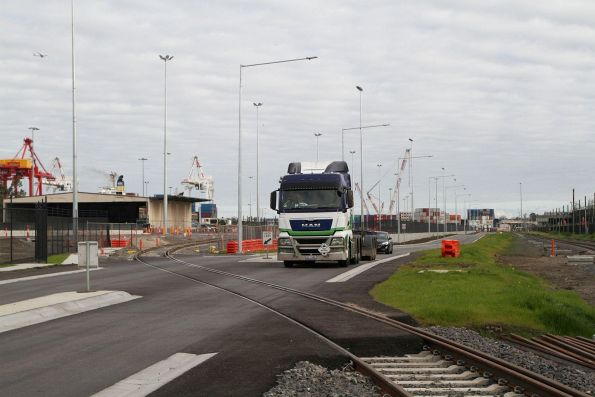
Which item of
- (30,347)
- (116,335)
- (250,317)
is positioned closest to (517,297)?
(250,317)

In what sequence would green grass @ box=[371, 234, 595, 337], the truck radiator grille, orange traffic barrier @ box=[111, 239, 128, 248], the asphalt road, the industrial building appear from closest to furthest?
the asphalt road < green grass @ box=[371, 234, 595, 337] < the truck radiator grille < orange traffic barrier @ box=[111, 239, 128, 248] < the industrial building

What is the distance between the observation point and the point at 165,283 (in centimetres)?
2319

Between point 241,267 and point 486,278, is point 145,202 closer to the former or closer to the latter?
point 241,267

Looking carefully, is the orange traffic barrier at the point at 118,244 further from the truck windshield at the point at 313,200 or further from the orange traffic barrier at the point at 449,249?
the truck windshield at the point at 313,200

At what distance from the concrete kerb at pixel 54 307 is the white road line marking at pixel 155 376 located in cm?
502

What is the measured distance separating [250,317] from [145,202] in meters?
93.9

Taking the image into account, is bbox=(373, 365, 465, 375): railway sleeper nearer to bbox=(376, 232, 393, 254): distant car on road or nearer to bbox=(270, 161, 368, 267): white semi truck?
bbox=(270, 161, 368, 267): white semi truck

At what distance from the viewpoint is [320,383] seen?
8453 mm

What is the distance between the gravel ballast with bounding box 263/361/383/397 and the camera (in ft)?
26.1

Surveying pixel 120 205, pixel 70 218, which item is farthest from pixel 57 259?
pixel 120 205

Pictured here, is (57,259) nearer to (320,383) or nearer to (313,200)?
(313,200)

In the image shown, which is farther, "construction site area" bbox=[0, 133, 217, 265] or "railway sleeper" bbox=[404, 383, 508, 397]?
"construction site area" bbox=[0, 133, 217, 265]

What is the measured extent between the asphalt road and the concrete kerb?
451 mm

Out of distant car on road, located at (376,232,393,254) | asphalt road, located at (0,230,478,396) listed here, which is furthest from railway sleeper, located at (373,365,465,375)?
distant car on road, located at (376,232,393,254)
